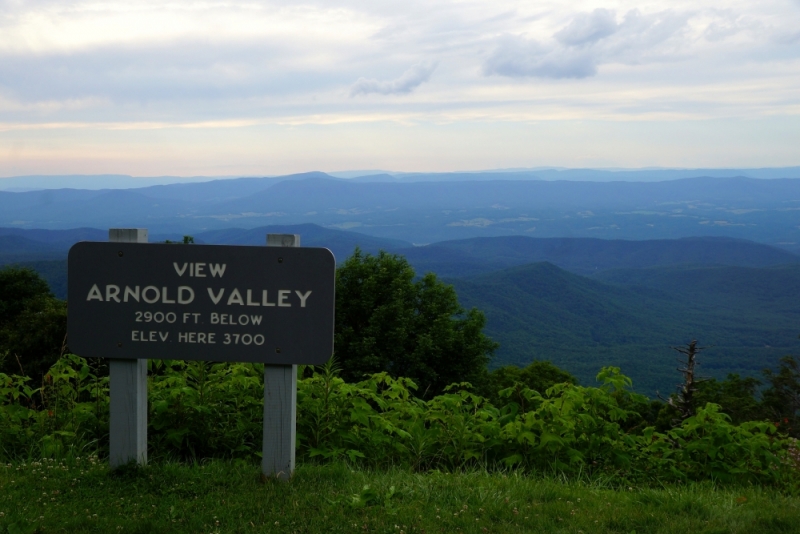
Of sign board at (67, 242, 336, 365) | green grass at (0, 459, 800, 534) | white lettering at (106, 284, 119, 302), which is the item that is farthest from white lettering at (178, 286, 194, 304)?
green grass at (0, 459, 800, 534)

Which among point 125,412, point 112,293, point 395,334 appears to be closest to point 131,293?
point 112,293

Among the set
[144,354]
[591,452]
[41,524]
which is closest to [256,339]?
[144,354]

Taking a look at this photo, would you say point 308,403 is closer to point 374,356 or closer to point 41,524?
point 41,524

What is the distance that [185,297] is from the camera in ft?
15.3

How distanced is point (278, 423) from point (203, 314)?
2.89 feet

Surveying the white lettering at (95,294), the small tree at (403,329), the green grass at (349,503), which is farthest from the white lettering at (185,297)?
the small tree at (403,329)

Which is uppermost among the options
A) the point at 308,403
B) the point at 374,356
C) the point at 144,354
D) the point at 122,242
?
the point at 122,242

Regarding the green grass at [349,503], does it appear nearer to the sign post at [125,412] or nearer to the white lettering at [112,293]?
the sign post at [125,412]

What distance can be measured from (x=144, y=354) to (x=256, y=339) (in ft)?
2.50

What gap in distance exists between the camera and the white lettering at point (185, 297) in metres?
4.66

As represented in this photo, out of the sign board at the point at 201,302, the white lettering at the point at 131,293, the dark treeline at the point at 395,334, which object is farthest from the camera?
the dark treeline at the point at 395,334

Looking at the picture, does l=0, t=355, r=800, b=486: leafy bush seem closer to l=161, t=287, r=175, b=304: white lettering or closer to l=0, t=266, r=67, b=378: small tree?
l=161, t=287, r=175, b=304: white lettering

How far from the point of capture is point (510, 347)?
158 meters

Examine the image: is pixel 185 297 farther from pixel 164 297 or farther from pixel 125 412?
pixel 125 412
